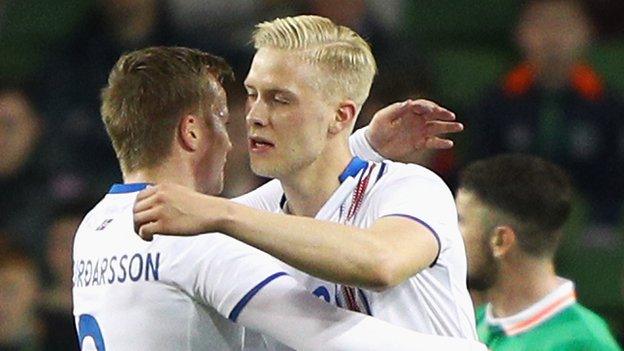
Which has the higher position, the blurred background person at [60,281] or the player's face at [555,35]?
the player's face at [555,35]

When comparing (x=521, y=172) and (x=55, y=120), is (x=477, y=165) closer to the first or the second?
(x=521, y=172)

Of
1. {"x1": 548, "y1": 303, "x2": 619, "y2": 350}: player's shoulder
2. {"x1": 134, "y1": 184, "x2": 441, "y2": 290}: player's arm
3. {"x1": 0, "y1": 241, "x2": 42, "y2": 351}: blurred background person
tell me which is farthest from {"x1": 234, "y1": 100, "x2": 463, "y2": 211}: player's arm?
{"x1": 0, "y1": 241, "x2": 42, "y2": 351}: blurred background person

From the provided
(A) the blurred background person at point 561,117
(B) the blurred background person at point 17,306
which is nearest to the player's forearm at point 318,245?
(B) the blurred background person at point 17,306

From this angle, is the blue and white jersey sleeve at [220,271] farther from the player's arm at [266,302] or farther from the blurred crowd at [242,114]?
the blurred crowd at [242,114]

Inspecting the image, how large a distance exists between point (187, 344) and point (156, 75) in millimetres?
640

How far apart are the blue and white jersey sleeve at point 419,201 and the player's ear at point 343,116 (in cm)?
18

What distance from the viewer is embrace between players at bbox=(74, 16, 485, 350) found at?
9.99 ft

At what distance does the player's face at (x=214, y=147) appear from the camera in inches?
138

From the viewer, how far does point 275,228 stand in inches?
118

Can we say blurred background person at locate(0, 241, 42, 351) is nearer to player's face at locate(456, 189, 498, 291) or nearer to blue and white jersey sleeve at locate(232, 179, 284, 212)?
player's face at locate(456, 189, 498, 291)

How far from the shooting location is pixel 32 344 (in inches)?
271

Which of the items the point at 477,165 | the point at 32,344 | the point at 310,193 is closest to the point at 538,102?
the point at 477,165

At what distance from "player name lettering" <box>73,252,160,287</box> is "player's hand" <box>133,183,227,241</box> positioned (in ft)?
1.12

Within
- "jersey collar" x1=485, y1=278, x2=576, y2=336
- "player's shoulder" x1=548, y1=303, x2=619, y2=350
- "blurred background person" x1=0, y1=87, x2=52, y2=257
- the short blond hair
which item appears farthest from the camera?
"blurred background person" x1=0, y1=87, x2=52, y2=257
